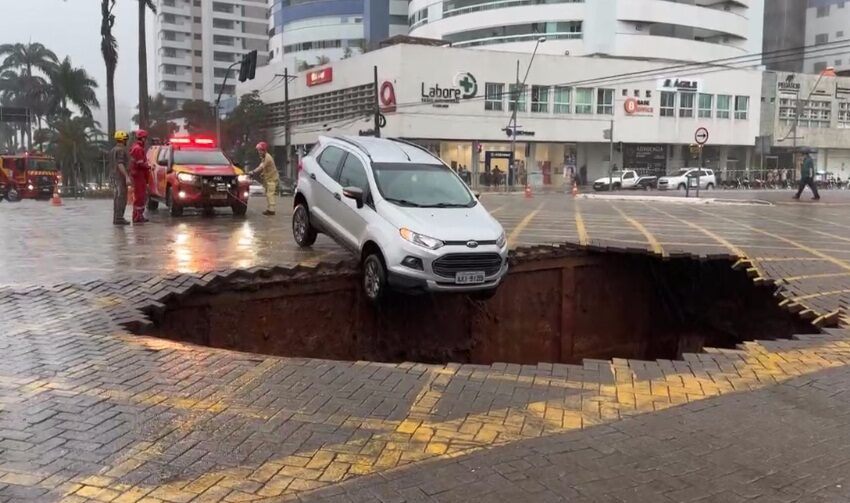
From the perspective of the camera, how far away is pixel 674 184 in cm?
4844

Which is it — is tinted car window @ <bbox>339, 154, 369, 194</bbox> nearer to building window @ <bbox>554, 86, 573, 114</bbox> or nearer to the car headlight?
→ the car headlight

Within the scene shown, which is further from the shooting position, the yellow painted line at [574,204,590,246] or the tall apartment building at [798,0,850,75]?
the tall apartment building at [798,0,850,75]

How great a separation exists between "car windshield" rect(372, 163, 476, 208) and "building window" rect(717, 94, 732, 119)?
196 ft

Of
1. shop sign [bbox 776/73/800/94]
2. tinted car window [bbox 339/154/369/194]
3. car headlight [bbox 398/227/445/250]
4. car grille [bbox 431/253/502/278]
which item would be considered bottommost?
car grille [bbox 431/253/502/278]

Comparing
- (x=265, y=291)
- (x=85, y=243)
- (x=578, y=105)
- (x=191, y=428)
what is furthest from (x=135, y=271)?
(x=578, y=105)

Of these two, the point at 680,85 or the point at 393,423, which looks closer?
the point at 393,423

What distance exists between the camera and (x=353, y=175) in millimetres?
9477

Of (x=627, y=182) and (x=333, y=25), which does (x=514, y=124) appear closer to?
(x=627, y=182)

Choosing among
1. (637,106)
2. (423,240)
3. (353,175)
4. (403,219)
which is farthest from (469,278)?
(637,106)

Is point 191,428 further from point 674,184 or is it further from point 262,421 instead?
point 674,184

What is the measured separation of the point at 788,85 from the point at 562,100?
81.4ft

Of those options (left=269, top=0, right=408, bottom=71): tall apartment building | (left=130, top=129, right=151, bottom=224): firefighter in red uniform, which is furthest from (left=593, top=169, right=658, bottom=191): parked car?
(left=269, top=0, right=408, bottom=71): tall apartment building

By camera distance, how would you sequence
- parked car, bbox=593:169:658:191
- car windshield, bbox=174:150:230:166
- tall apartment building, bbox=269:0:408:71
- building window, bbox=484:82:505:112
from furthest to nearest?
tall apartment building, bbox=269:0:408:71
building window, bbox=484:82:505:112
parked car, bbox=593:169:658:191
car windshield, bbox=174:150:230:166

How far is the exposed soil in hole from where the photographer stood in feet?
28.3
